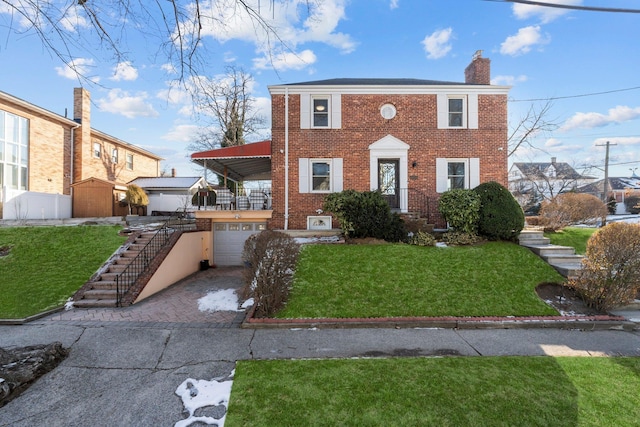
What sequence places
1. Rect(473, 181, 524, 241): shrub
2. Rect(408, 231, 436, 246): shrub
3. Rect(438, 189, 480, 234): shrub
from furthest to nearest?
Rect(438, 189, 480, 234): shrub < Rect(473, 181, 524, 241): shrub < Rect(408, 231, 436, 246): shrub

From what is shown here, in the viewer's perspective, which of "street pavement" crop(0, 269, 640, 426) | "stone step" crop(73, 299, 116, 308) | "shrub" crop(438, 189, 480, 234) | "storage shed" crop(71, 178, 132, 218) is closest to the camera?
"street pavement" crop(0, 269, 640, 426)

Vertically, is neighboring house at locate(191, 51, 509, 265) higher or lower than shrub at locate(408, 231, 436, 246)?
higher

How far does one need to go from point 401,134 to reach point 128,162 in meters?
21.7

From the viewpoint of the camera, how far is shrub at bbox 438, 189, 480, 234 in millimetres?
9992

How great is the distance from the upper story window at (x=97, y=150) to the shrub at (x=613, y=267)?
84.7 feet

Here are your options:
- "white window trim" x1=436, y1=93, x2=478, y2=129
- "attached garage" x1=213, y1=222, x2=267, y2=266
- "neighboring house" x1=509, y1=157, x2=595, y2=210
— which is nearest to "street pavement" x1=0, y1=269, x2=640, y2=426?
"attached garage" x1=213, y1=222, x2=267, y2=266

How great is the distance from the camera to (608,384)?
12.1 feet

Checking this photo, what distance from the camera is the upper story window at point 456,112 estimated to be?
41.0ft

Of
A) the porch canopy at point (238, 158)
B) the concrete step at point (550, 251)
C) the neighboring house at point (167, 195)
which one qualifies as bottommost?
the concrete step at point (550, 251)

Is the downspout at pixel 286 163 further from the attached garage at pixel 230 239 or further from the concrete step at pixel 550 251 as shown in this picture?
the concrete step at pixel 550 251

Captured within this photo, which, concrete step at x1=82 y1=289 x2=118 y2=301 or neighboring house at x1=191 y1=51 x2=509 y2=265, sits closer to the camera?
concrete step at x1=82 y1=289 x2=118 y2=301

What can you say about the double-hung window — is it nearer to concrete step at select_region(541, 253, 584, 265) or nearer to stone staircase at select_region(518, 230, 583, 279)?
stone staircase at select_region(518, 230, 583, 279)

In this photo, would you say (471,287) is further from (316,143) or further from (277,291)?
(316,143)

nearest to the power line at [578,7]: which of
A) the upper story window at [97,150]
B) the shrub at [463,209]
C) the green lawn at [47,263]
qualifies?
the shrub at [463,209]
